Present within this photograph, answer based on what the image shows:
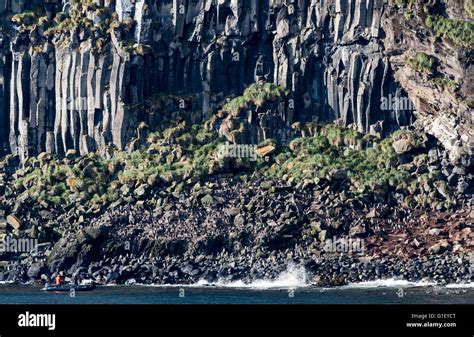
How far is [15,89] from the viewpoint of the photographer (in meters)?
143

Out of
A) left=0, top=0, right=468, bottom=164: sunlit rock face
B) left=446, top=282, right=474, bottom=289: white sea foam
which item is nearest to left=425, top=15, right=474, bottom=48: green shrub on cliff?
left=0, top=0, right=468, bottom=164: sunlit rock face

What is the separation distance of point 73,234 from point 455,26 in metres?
39.7

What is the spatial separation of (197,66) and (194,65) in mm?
337

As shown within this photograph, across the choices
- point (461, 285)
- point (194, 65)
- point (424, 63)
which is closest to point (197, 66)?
point (194, 65)

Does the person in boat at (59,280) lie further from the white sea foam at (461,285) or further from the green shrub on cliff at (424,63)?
the green shrub on cliff at (424,63)

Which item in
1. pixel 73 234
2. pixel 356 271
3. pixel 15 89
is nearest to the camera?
pixel 356 271

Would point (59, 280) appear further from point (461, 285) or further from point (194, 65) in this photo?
point (461, 285)

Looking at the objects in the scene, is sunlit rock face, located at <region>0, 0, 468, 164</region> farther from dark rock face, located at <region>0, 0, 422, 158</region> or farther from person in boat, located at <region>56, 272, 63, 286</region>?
person in boat, located at <region>56, 272, 63, 286</region>

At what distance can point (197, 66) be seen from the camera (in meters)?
141

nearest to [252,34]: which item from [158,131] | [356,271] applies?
[158,131]

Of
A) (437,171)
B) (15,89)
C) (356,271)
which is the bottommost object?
(356,271)

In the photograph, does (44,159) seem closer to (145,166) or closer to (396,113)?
(145,166)

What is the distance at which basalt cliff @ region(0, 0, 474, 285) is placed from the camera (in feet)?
402

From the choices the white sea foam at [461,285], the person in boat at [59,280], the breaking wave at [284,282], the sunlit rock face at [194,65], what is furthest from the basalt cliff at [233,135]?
the white sea foam at [461,285]
